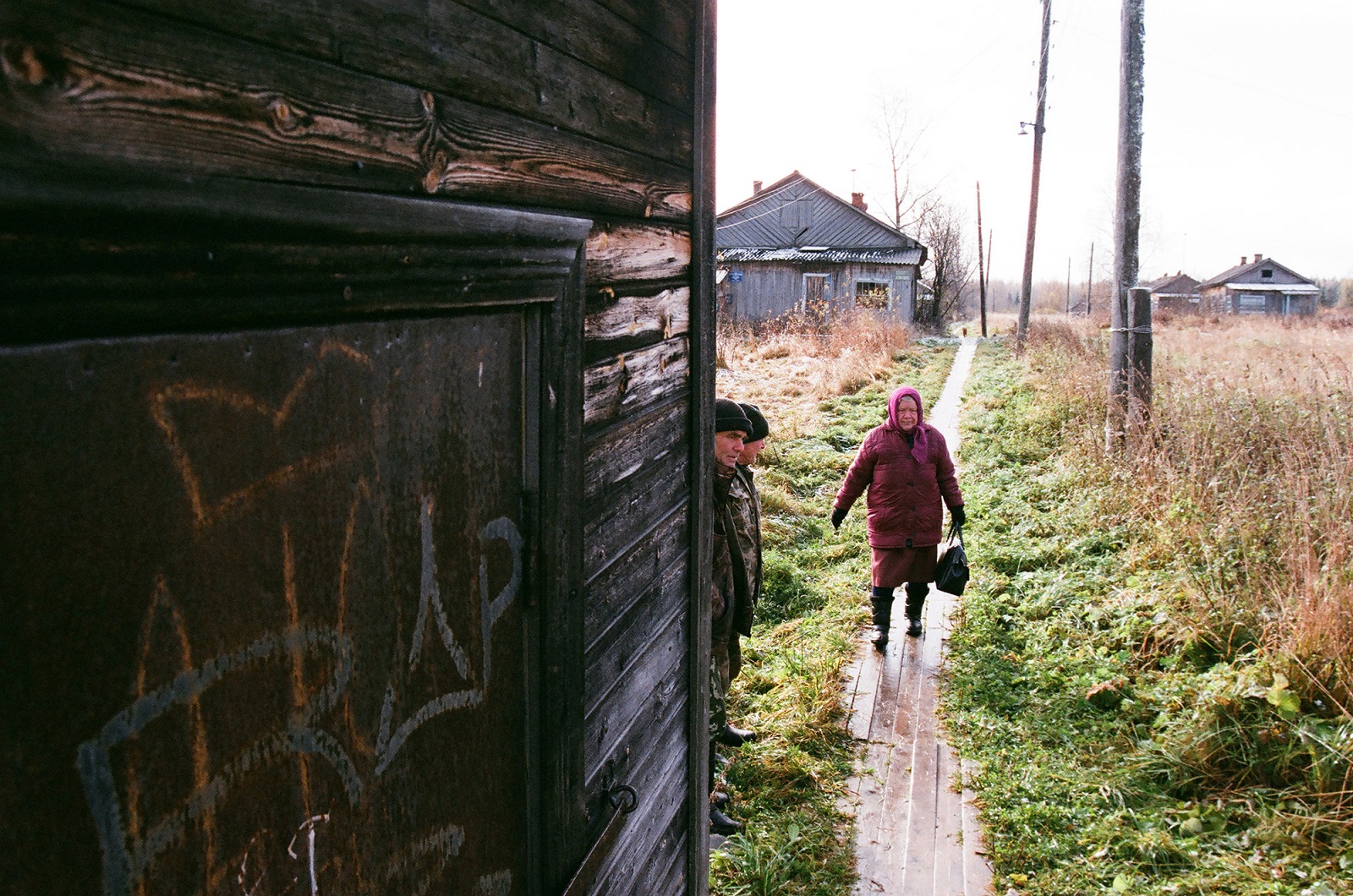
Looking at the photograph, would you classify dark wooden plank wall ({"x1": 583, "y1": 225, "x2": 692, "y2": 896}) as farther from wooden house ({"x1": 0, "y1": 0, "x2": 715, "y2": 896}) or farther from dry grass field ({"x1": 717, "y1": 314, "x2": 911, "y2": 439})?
dry grass field ({"x1": 717, "y1": 314, "x2": 911, "y2": 439})

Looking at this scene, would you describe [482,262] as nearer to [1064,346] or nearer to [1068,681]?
[1068,681]

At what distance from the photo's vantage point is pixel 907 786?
466 centimetres

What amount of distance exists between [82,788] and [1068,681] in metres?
5.69

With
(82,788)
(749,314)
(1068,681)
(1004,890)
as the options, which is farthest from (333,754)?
(749,314)

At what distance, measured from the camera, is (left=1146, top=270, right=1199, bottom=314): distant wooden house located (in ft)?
210

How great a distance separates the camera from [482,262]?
4.63ft

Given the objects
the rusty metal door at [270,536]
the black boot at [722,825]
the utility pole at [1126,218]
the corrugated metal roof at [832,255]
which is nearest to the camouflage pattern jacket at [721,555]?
the black boot at [722,825]

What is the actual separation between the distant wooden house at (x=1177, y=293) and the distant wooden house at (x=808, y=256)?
36.4 meters

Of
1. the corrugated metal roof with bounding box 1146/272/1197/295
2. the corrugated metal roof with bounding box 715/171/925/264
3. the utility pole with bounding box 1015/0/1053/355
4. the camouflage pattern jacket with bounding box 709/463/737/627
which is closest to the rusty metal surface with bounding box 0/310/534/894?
the camouflage pattern jacket with bounding box 709/463/737/627

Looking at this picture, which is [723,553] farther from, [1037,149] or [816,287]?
[816,287]

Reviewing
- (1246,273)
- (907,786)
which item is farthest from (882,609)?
(1246,273)

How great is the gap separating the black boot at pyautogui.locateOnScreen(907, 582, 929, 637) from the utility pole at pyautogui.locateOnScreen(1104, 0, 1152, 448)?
363 centimetres

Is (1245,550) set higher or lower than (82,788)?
lower

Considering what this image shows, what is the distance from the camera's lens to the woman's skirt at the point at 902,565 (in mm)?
6223
